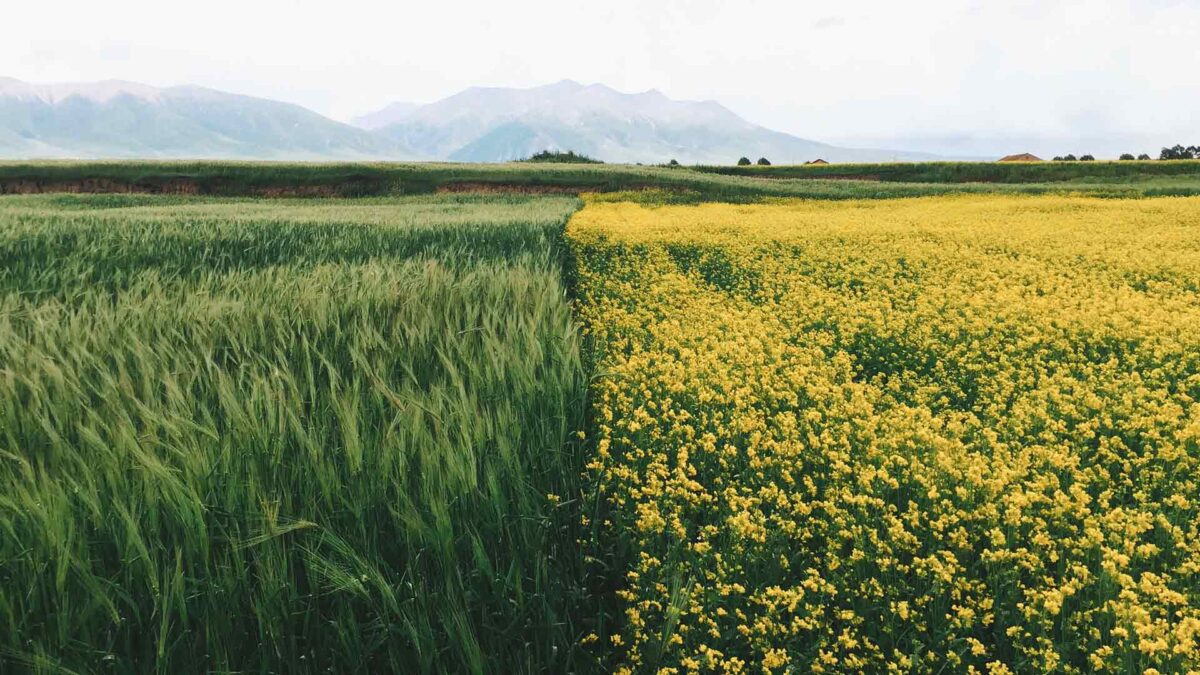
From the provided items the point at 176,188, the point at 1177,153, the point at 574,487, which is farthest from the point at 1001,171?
the point at 176,188

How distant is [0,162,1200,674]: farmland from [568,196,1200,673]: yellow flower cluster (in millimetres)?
26

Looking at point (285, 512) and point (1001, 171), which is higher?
point (1001, 171)

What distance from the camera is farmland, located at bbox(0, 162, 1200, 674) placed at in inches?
75.4

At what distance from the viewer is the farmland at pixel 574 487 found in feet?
6.29

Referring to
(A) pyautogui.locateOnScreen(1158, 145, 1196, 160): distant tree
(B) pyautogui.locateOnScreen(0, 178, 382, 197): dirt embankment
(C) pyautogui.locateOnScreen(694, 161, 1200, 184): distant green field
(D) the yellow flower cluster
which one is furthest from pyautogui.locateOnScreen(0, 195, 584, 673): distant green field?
(A) pyautogui.locateOnScreen(1158, 145, 1196, 160): distant tree

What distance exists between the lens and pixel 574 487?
9.68 ft

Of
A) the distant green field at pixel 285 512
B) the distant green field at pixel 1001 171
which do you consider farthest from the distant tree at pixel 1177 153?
the distant green field at pixel 285 512

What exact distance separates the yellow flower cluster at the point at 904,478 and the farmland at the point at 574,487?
26 mm

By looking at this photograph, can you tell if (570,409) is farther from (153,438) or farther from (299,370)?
(153,438)

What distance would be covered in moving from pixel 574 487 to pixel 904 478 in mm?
1723

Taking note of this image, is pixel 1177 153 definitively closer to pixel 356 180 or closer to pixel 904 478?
pixel 356 180

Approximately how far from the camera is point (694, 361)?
4.64m

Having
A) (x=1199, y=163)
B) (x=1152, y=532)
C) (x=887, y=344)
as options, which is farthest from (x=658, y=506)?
(x=1199, y=163)

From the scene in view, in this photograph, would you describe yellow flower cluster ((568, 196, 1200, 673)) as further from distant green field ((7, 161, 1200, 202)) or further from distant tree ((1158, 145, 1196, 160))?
distant tree ((1158, 145, 1196, 160))
